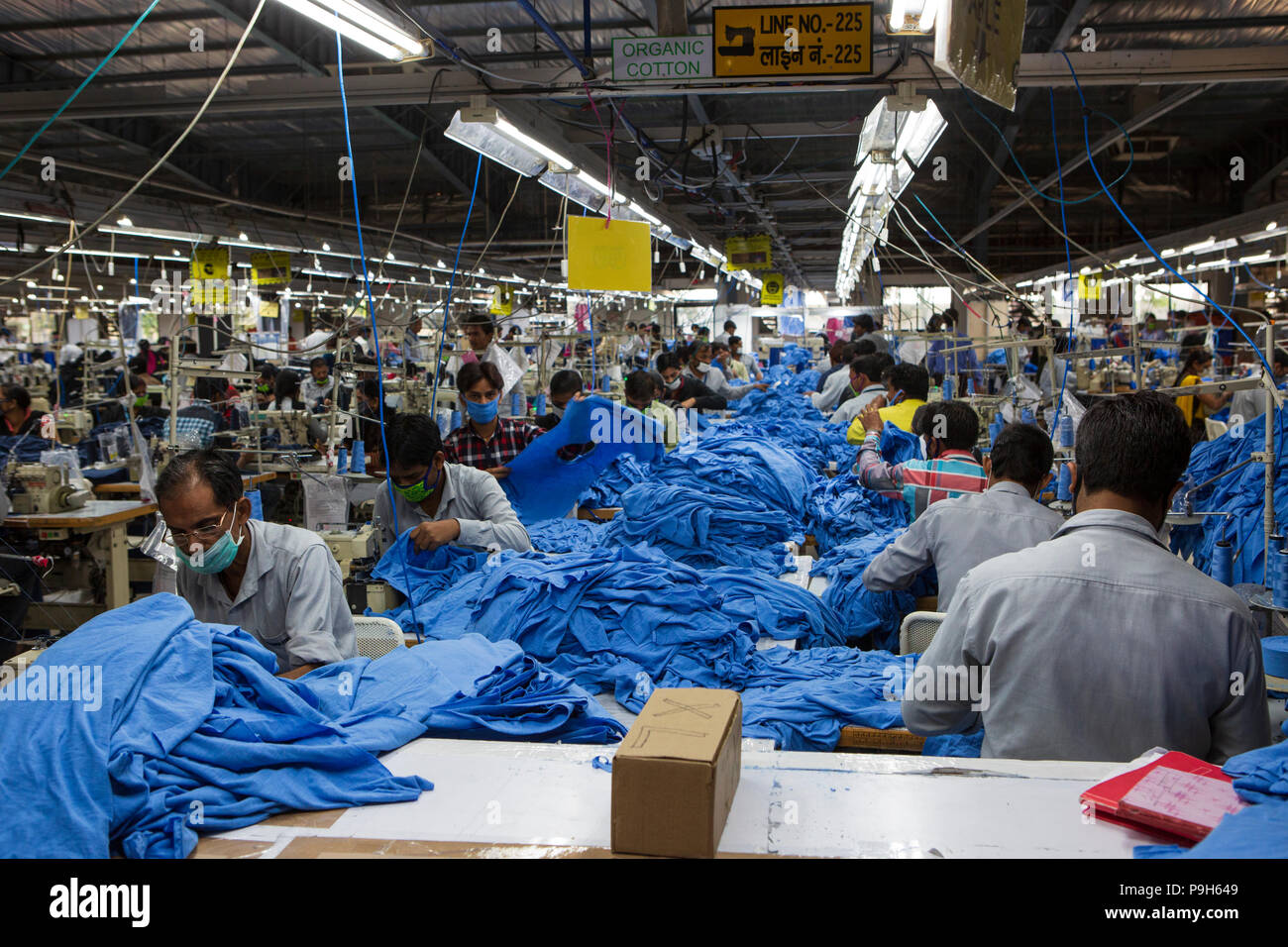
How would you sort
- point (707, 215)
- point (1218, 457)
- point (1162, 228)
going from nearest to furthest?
point (1218, 457)
point (707, 215)
point (1162, 228)

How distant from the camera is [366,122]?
10516mm

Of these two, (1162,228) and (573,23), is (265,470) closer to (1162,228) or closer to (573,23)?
(573,23)

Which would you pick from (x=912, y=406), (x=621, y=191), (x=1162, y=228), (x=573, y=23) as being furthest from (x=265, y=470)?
(x=1162, y=228)

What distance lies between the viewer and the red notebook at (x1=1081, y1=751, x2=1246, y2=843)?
131cm

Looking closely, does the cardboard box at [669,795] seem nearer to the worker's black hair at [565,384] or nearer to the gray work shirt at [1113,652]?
the gray work shirt at [1113,652]

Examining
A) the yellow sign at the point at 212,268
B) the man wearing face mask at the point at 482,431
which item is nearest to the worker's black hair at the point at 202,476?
the man wearing face mask at the point at 482,431

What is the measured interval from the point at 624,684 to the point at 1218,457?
3.83 metres

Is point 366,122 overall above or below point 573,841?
above

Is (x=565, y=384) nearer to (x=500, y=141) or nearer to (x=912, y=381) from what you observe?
(x=500, y=141)

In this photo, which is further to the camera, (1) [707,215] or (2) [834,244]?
(2) [834,244]

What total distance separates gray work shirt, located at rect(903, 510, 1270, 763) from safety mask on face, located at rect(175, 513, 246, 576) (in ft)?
6.12

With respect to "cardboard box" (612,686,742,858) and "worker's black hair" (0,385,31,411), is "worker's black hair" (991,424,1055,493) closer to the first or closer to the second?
"cardboard box" (612,686,742,858)

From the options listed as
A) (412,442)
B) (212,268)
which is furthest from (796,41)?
(212,268)
